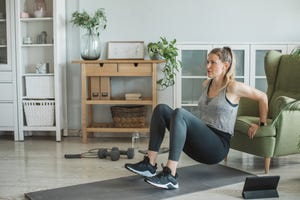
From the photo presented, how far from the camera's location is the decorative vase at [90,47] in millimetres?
4606

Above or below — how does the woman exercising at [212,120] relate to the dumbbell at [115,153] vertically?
above

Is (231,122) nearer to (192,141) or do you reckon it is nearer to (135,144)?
(192,141)

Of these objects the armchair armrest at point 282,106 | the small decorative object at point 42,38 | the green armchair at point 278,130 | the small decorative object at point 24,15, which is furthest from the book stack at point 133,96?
the armchair armrest at point 282,106

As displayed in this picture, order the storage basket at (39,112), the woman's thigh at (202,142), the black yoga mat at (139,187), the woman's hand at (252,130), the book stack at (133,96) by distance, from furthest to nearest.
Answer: the storage basket at (39,112)
the book stack at (133,96)
the woman's hand at (252,130)
the woman's thigh at (202,142)
the black yoga mat at (139,187)

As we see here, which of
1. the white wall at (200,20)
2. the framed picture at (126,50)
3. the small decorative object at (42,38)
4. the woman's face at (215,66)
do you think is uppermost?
the white wall at (200,20)

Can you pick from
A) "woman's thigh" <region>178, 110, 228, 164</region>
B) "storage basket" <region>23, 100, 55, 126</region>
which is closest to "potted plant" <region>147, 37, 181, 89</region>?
"storage basket" <region>23, 100, 55, 126</region>

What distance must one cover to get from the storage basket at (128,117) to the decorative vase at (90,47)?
0.63 meters

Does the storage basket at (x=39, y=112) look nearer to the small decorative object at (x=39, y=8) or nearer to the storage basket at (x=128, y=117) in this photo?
the storage basket at (x=128, y=117)

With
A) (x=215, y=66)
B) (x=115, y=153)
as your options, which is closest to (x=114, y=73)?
(x=115, y=153)

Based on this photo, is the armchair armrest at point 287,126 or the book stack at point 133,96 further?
the book stack at point 133,96

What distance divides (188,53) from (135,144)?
124 centimetres

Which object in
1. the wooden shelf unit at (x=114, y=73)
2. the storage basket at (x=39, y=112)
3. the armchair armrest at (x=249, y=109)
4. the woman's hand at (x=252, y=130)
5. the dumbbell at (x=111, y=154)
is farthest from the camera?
the storage basket at (x=39, y=112)

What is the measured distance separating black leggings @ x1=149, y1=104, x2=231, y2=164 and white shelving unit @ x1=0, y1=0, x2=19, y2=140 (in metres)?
2.26

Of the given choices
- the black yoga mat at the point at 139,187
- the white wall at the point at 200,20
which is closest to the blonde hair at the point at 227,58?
the black yoga mat at the point at 139,187
